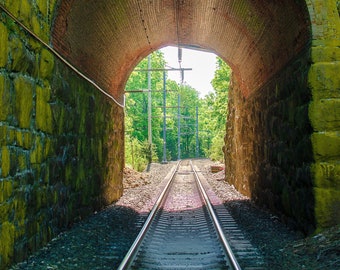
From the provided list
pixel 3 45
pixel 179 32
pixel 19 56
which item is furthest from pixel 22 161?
pixel 179 32

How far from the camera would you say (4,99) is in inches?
177

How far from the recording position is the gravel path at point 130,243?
4926mm

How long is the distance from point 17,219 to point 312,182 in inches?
152

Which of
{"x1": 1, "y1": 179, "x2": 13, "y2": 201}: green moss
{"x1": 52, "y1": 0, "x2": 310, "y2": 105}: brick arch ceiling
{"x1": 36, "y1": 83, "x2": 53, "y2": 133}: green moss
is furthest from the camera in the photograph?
{"x1": 52, "y1": 0, "x2": 310, "y2": 105}: brick arch ceiling

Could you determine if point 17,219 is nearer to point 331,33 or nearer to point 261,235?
point 261,235

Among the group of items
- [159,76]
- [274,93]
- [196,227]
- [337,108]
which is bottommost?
[196,227]

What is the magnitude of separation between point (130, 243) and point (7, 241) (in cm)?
201

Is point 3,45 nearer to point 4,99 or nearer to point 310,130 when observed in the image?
point 4,99

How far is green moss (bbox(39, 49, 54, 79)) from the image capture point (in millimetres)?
5727

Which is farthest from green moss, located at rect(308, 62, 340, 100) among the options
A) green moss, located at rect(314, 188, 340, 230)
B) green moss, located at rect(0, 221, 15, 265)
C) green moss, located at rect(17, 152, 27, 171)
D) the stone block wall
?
green moss, located at rect(0, 221, 15, 265)

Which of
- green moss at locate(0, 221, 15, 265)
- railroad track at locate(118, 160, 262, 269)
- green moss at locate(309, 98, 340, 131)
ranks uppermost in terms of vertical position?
green moss at locate(309, 98, 340, 131)

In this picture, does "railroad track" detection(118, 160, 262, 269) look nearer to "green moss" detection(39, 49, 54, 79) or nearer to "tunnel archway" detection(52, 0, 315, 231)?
"tunnel archway" detection(52, 0, 315, 231)

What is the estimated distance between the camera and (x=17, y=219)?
4879 millimetres

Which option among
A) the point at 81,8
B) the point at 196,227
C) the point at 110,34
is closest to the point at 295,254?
the point at 196,227
